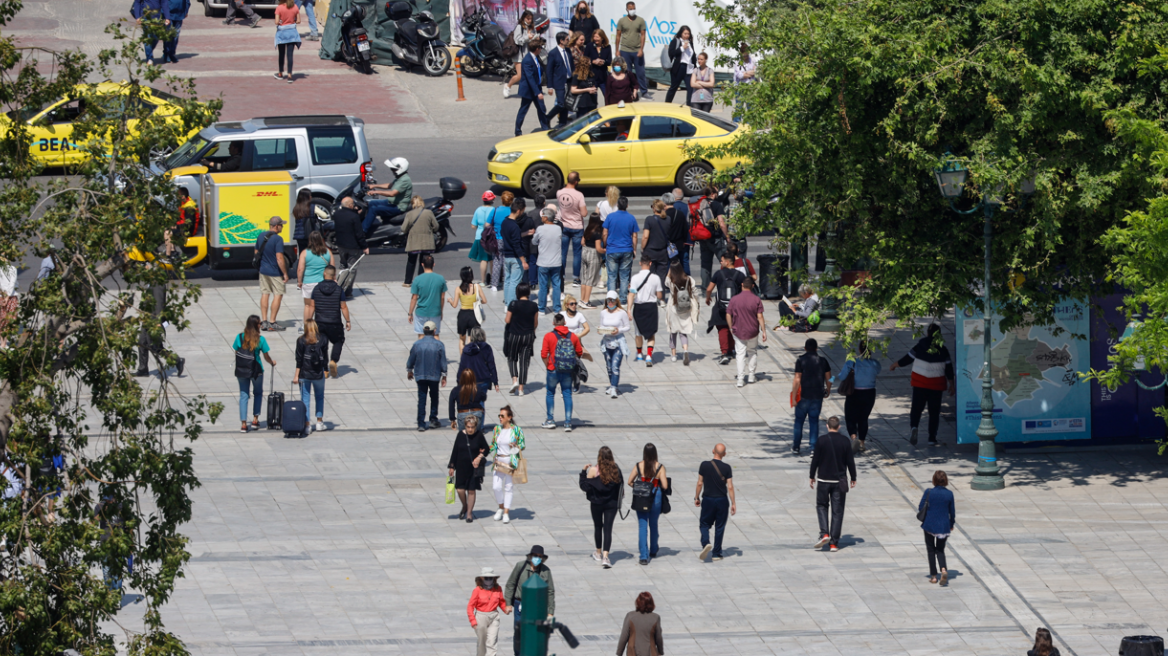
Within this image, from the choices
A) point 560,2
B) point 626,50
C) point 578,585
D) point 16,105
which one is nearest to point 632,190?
point 626,50

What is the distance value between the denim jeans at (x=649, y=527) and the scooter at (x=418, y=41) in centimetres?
2359

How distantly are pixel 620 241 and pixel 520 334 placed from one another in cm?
337

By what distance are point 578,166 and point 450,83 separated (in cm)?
1017

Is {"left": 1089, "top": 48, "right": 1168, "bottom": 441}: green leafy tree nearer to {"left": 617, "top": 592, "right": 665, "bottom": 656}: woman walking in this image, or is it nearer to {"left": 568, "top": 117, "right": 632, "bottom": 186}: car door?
{"left": 617, "top": 592, "right": 665, "bottom": 656}: woman walking

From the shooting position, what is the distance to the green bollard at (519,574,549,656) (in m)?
13.4

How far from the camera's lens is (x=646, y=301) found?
2183 cm

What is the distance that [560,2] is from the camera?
37.0 metres

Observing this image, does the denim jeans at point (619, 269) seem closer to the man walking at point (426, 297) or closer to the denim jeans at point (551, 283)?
the denim jeans at point (551, 283)

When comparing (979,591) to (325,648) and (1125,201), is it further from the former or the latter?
(325,648)

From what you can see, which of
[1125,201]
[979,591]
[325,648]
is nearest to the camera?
[325,648]

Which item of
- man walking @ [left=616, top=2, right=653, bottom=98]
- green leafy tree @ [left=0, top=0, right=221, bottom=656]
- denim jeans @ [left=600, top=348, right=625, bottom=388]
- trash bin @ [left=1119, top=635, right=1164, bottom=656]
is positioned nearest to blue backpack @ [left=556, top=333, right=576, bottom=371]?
denim jeans @ [left=600, top=348, right=625, bottom=388]

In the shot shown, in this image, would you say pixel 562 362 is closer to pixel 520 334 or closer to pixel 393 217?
pixel 520 334

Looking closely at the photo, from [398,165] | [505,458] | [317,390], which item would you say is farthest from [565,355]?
[398,165]

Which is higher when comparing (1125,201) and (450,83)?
(450,83)
